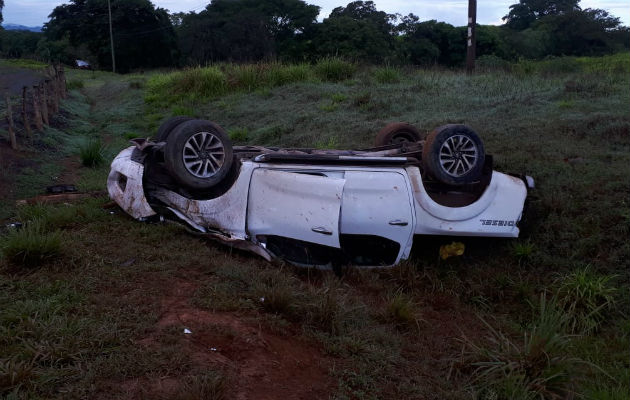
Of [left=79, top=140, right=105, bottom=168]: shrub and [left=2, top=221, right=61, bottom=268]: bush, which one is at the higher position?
[left=2, top=221, right=61, bottom=268]: bush

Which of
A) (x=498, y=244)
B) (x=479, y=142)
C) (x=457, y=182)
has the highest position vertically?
(x=479, y=142)

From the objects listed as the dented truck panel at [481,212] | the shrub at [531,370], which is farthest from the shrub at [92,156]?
the shrub at [531,370]

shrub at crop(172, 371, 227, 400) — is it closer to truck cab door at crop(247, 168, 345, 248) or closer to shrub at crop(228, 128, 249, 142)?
truck cab door at crop(247, 168, 345, 248)

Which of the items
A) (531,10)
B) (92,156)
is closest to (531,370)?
(92,156)

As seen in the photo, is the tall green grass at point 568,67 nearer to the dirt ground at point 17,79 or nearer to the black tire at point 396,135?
the black tire at point 396,135

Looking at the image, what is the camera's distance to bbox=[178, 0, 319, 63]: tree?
46500 millimetres

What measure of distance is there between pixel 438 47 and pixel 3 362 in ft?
150

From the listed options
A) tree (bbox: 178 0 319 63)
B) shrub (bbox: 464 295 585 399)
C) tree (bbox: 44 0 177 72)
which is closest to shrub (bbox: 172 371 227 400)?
shrub (bbox: 464 295 585 399)

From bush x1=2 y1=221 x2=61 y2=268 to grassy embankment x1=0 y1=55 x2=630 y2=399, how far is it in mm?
13

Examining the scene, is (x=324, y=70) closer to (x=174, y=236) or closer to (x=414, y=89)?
(x=414, y=89)

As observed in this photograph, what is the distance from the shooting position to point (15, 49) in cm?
6219

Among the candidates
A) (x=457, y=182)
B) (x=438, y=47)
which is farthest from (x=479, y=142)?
(x=438, y=47)

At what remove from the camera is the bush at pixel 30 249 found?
4.18m

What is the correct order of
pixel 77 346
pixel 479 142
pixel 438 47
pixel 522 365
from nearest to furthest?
pixel 77 346 → pixel 522 365 → pixel 479 142 → pixel 438 47
